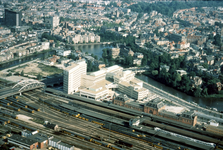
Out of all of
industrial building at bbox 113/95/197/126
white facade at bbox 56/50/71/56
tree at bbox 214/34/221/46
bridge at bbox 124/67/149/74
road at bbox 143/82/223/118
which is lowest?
road at bbox 143/82/223/118

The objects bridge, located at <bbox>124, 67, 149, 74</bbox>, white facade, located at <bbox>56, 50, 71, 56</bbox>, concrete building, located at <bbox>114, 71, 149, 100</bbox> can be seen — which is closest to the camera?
concrete building, located at <bbox>114, 71, 149, 100</bbox>

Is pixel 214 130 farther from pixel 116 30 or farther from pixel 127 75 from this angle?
pixel 116 30

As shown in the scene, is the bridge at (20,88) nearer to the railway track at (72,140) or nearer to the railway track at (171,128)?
the railway track at (171,128)

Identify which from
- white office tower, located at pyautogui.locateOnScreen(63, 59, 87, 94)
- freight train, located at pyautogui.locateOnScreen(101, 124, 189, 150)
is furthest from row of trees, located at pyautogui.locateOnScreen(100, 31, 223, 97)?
freight train, located at pyautogui.locateOnScreen(101, 124, 189, 150)

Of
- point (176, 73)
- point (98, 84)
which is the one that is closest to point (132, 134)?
point (98, 84)

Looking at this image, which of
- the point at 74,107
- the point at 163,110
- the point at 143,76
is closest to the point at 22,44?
the point at 143,76

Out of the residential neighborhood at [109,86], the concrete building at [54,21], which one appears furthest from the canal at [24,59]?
the concrete building at [54,21]

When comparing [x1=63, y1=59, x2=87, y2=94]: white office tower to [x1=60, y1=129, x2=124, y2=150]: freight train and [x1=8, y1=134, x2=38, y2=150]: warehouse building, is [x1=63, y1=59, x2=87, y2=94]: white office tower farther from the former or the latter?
[x1=8, y1=134, x2=38, y2=150]: warehouse building
